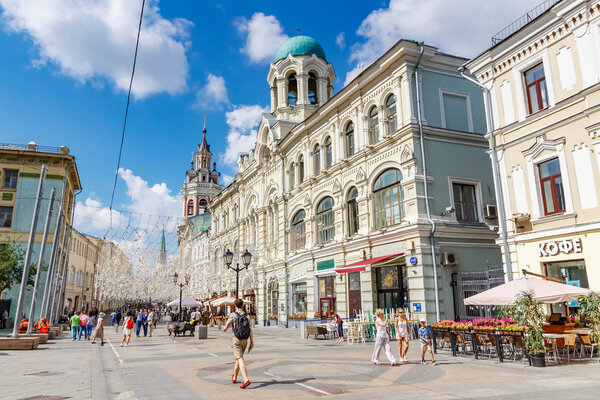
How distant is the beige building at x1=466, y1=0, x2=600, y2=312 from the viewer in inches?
561

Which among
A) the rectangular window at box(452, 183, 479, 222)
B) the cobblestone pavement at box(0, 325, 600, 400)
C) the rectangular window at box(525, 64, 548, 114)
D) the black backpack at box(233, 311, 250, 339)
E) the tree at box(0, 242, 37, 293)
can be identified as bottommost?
the cobblestone pavement at box(0, 325, 600, 400)

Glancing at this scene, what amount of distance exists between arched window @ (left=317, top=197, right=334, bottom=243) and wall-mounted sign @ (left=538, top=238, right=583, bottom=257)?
1307cm

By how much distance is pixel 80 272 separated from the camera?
58.2 m

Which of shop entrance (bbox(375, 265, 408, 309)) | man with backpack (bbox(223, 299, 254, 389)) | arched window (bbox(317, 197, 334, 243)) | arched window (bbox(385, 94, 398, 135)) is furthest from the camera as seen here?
arched window (bbox(317, 197, 334, 243))

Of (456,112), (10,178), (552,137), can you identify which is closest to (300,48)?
(456,112)

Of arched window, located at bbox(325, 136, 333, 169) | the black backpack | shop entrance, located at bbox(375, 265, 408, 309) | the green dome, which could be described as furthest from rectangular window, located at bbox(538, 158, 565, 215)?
the green dome

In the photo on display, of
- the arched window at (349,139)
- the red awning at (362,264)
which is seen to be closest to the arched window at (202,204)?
the arched window at (349,139)

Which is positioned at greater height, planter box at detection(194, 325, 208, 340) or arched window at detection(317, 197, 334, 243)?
arched window at detection(317, 197, 334, 243)

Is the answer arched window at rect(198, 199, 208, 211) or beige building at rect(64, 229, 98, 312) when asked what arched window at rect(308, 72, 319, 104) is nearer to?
beige building at rect(64, 229, 98, 312)

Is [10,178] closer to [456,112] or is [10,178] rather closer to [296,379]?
[456,112]

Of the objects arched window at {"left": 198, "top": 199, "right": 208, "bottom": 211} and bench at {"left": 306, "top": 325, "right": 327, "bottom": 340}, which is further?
arched window at {"left": 198, "top": 199, "right": 208, "bottom": 211}

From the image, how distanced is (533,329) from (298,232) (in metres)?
21.1

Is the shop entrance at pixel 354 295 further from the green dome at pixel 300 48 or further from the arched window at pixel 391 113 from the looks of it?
the green dome at pixel 300 48

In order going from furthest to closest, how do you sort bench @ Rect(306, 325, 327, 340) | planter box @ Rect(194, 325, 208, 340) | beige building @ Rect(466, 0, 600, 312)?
planter box @ Rect(194, 325, 208, 340) → bench @ Rect(306, 325, 327, 340) → beige building @ Rect(466, 0, 600, 312)
